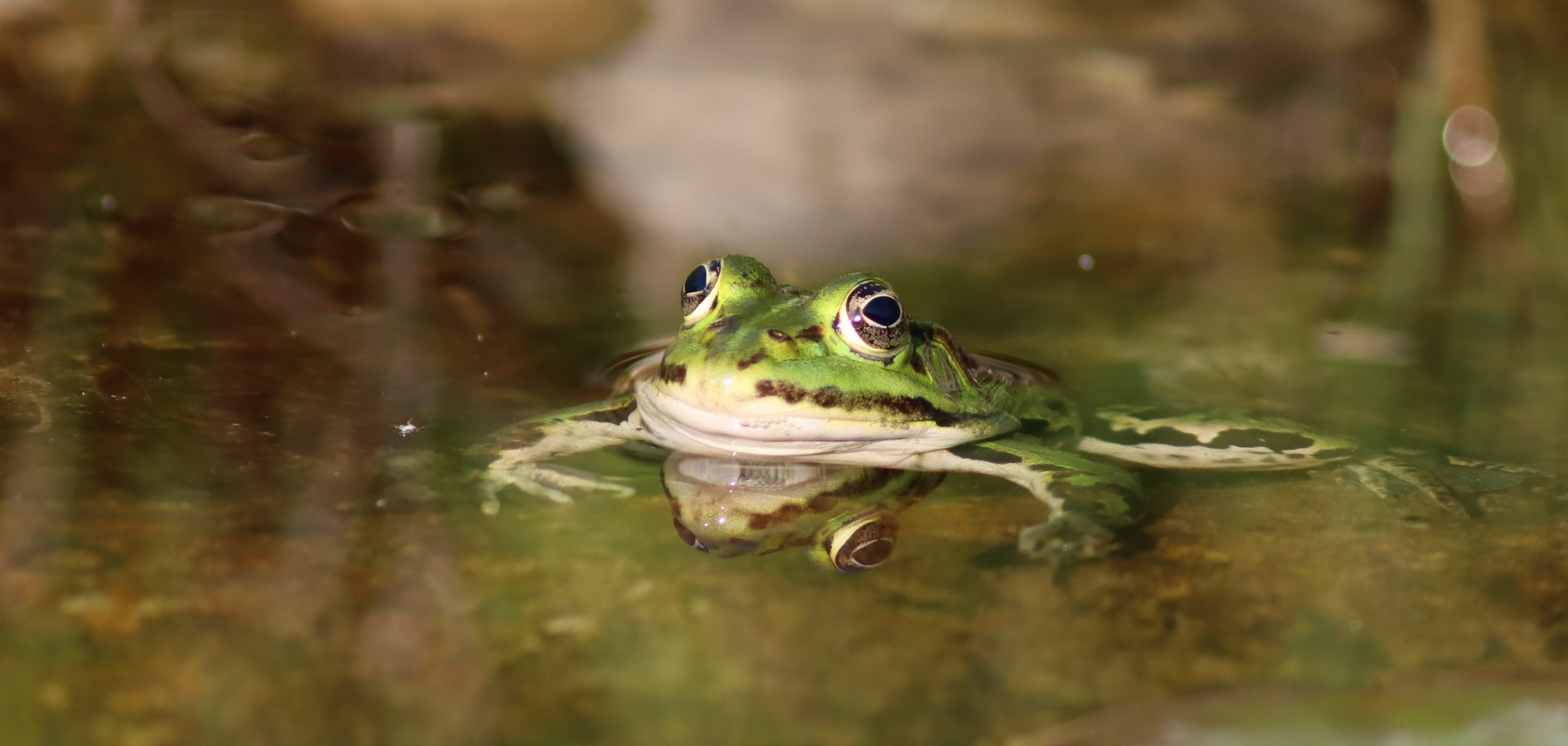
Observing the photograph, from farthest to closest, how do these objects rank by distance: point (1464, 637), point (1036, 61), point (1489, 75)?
point (1036, 61), point (1489, 75), point (1464, 637)

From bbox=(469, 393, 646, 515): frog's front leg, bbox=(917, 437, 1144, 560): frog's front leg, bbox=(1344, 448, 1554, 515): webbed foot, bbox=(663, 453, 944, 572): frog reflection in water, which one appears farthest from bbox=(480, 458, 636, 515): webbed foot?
bbox=(1344, 448, 1554, 515): webbed foot

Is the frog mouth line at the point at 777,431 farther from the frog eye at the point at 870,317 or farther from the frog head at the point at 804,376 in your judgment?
the frog eye at the point at 870,317

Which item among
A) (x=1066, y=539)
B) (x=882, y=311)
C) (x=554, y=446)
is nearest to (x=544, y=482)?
(x=554, y=446)

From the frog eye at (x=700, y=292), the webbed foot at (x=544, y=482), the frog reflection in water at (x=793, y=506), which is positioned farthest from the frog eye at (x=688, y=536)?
the frog eye at (x=700, y=292)

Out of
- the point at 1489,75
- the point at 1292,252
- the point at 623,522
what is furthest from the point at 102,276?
the point at 1489,75

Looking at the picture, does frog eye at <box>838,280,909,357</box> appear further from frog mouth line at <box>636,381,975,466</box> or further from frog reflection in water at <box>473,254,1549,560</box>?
frog mouth line at <box>636,381,975,466</box>

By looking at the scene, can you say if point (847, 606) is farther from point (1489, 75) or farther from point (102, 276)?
point (1489, 75)

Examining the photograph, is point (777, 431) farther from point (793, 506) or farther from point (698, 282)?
point (698, 282)
